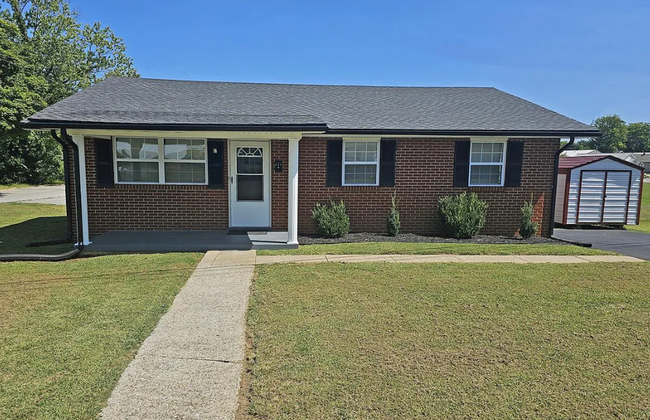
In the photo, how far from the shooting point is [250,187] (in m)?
10.2

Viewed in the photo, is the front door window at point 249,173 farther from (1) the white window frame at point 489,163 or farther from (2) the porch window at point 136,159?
(1) the white window frame at point 489,163

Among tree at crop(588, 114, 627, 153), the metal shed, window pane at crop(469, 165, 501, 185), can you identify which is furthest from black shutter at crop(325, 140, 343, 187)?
tree at crop(588, 114, 627, 153)

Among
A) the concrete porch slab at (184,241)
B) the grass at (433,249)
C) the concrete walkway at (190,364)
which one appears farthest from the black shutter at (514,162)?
the concrete walkway at (190,364)

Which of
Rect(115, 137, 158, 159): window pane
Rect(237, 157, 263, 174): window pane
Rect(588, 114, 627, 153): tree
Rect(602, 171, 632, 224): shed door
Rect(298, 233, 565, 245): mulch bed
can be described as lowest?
Rect(298, 233, 565, 245): mulch bed

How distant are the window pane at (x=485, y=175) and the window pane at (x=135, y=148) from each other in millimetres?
7883

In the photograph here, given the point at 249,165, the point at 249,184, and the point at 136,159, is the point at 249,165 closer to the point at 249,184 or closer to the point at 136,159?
the point at 249,184

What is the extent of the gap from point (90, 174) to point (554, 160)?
11.4 metres

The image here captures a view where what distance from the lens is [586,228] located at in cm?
1336

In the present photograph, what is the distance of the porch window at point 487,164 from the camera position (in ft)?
34.3

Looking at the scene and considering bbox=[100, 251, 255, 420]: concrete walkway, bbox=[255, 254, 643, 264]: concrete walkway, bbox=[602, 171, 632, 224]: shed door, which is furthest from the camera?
bbox=[602, 171, 632, 224]: shed door

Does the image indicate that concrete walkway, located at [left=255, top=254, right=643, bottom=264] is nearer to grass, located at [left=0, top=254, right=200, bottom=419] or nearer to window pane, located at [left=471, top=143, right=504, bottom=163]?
grass, located at [left=0, top=254, right=200, bottom=419]

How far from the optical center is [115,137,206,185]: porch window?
9688mm

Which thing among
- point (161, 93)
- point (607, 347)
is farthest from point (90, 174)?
point (607, 347)

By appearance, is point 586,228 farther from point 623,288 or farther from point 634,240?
point 623,288
